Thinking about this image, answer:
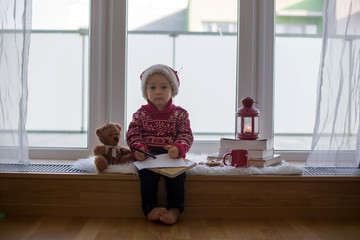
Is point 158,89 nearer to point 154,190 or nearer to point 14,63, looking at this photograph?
point 154,190

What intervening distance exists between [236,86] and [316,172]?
2.09ft

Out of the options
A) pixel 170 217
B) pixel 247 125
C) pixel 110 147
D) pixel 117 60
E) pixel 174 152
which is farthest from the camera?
pixel 117 60

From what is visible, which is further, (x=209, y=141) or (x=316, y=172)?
(x=209, y=141)

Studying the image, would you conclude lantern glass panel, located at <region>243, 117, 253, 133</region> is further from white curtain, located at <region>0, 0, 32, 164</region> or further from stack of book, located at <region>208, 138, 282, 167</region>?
white curtain, located at <region>0, 0, 32, 164</region>

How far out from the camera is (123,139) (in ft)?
6.95

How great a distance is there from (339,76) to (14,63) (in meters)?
1.45

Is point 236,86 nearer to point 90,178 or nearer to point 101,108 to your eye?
point 101,108

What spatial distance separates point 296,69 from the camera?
7.11 feet

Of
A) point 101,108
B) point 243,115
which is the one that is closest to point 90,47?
point 101,108

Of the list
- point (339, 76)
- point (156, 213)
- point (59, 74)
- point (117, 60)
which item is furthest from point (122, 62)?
point (339, 76)

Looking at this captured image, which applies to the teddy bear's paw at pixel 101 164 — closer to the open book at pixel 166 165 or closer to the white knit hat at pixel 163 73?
the open book at pixel 166 165

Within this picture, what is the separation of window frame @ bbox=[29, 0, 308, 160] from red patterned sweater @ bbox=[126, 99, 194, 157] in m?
0.30

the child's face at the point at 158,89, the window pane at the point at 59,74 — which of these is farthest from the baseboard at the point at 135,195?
the window pane at the point at 59,74

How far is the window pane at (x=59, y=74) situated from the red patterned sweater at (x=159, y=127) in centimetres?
48
